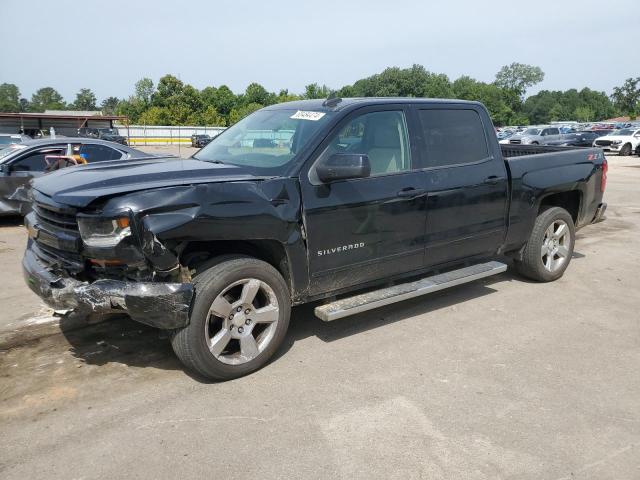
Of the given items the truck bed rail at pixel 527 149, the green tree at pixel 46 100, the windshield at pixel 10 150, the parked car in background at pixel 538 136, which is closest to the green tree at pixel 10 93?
the green tree at pixel 46 100

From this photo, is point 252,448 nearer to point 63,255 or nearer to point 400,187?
point 63,255

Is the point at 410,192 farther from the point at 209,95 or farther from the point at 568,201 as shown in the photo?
the point at 209,95

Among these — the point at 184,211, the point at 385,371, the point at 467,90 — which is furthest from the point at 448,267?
the point at 467,90

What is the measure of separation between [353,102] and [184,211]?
1.86m

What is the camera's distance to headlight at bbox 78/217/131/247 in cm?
323

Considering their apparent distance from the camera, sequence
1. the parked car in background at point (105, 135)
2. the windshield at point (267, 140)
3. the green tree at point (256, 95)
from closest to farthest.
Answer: the windshield at point (267, 140)
the parked car in background at point (105, 135)
the green tree at point (256, 95)

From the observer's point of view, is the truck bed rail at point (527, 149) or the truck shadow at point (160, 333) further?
the truck bed rail at point (527, 149)

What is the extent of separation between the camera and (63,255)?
3639mm

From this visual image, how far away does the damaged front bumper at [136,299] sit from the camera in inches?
129

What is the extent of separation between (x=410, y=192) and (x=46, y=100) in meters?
163

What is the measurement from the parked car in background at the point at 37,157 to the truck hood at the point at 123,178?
485 centimetres

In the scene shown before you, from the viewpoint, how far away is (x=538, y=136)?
32.6 meters

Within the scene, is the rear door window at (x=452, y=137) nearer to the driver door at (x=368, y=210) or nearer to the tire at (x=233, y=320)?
the driver door at (x=368, y=210)

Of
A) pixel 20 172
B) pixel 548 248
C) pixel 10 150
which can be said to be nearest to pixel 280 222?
pixel 548 248
